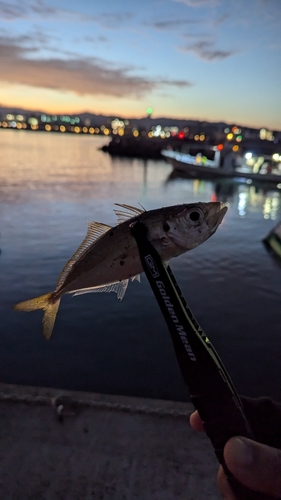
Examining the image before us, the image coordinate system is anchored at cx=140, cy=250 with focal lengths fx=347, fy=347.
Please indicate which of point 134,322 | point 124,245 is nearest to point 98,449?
point 124,245

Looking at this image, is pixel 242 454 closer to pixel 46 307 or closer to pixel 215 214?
pixel 215 214

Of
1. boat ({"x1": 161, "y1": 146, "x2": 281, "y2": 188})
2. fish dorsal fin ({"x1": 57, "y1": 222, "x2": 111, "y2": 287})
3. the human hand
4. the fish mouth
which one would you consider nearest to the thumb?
the human hand

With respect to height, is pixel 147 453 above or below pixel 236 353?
above

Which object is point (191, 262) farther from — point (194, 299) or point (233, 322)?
point (233, 322)

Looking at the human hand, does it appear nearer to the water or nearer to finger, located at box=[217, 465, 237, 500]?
finger, located at box=[217, 465, 237, 500]

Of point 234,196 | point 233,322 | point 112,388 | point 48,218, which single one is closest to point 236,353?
point 233,322

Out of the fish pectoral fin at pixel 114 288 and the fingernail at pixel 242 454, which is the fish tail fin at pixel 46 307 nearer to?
the fish pectoral fin at pixel 114 288
